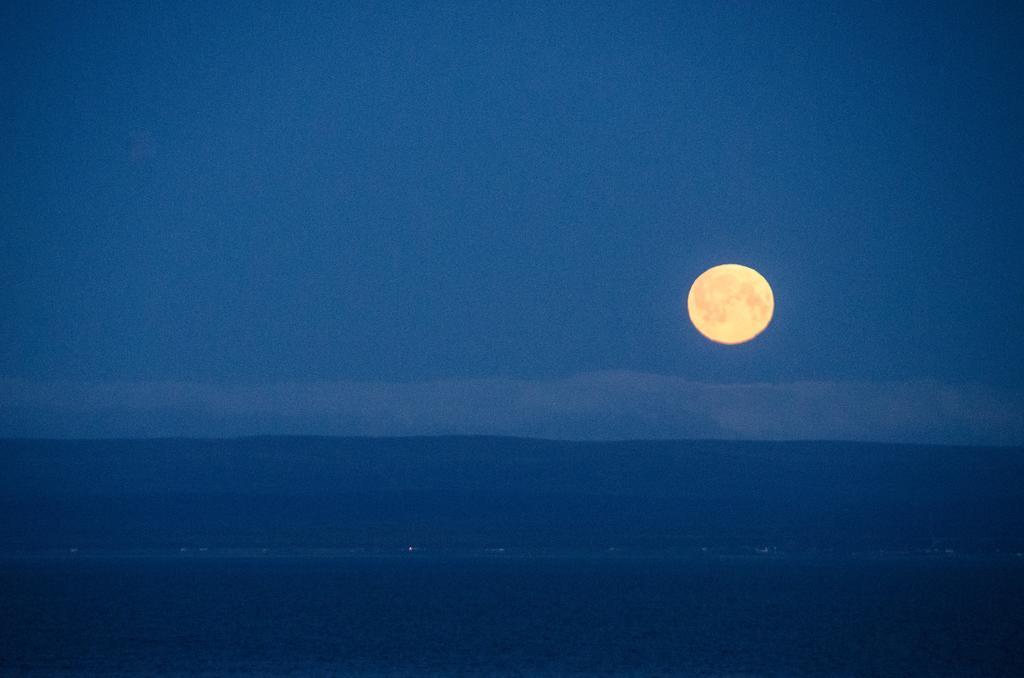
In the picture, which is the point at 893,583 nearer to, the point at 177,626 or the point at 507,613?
the point at 507,613

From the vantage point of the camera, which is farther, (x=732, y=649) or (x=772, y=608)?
(x=772, y=608)

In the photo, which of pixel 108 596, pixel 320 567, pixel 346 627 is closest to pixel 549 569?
pixel 320 567

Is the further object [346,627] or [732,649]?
[346,627]

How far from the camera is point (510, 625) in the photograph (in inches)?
2707

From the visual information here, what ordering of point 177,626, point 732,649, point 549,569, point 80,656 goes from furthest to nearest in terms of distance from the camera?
point 549,569, point 177,626, point 732,649, point 80,656

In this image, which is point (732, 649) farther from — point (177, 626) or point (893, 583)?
point (893, 583)

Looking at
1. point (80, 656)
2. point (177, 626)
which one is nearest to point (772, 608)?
point (177, 626)

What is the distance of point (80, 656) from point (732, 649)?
26.9 meters

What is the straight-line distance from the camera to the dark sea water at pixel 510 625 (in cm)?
4922

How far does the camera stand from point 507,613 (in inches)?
3110

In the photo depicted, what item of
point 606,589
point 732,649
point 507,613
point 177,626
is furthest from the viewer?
point 606,589

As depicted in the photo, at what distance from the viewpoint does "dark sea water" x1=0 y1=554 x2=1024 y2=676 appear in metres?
49.2

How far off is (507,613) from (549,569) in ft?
275

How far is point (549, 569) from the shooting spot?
162 m
